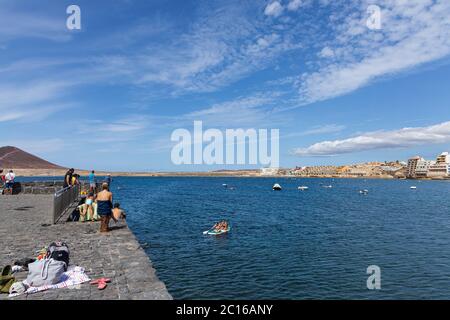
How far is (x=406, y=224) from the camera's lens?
40.6 metres

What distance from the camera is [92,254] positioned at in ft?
38.0

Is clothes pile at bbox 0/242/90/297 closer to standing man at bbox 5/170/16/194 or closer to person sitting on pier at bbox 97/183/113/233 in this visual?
person sitting on pier at bbox 97/183/113/233

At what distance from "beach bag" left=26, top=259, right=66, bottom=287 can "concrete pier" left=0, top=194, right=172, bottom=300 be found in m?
0.36

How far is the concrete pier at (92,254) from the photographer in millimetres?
7891

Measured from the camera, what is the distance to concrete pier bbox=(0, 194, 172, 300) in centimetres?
789

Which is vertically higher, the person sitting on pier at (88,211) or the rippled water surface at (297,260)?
the person sitting on pier at (88,211)

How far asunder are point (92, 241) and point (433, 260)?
22.5 metres

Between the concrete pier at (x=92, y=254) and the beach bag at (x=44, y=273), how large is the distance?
36cm

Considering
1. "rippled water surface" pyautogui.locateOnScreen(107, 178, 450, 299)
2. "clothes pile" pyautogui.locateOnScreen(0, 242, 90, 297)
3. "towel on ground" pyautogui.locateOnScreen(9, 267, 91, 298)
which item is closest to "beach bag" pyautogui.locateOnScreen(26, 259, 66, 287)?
"clothes pile" pyautogui.locateOnScreen(0, 242, 90, 297)

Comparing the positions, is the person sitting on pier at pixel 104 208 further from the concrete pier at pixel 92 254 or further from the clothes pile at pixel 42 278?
the clothes pile at pixel 42 278

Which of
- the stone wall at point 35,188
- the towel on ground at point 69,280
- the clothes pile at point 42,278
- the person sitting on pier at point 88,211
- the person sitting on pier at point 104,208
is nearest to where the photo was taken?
the clothes pile at point 42,278

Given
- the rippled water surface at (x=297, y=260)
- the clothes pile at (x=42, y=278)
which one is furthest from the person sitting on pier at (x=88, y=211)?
the clothes pile at (x=42, y=278)
